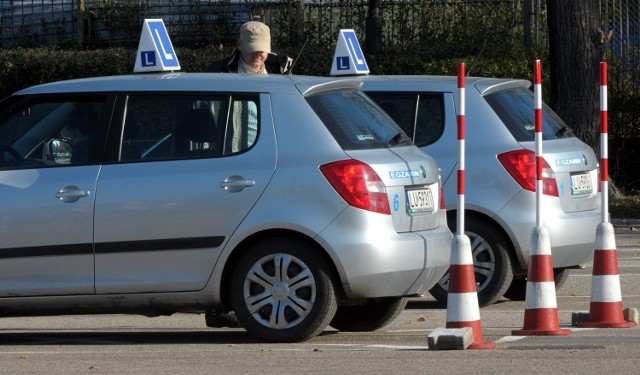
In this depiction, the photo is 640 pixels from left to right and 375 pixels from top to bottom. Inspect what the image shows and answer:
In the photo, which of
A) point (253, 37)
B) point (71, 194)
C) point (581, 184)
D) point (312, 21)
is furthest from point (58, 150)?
point (312, 21)

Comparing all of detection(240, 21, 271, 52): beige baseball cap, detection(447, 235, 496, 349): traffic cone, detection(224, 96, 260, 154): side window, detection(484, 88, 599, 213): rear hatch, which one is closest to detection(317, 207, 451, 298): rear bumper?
detection(447, 235, 496, 349): traffic cone

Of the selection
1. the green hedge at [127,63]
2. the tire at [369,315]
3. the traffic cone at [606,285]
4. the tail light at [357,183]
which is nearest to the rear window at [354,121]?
the tail light at [357,183]

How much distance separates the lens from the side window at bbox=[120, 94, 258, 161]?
8.62 metres

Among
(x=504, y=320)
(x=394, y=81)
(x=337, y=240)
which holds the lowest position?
(x=504, y=320)

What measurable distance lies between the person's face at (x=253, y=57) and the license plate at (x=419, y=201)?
8.08ft

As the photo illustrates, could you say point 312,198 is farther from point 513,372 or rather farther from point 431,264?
point 513,372

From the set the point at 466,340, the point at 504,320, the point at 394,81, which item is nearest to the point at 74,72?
the point at 394,81

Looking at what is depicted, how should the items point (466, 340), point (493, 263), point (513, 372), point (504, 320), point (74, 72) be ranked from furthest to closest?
1. point (74, 72)
2. point (493, 263)
3. point (504, 320)
4. point (466, 340)
5. point (513, 372)

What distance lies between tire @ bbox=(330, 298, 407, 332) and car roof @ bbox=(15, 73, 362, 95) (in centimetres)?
136

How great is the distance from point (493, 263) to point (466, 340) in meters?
2.58

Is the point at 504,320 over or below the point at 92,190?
below

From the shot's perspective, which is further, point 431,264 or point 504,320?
point 504,320

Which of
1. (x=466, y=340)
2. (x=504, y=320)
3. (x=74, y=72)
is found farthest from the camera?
(x=74, y=72)

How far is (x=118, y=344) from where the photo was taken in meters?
8.75
